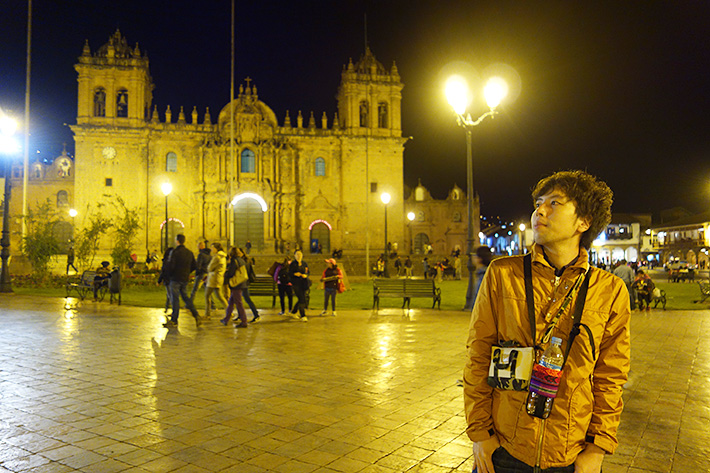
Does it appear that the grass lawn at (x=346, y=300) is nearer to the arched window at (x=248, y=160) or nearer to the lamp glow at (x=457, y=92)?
the lamp glow at (x=457, y=92)

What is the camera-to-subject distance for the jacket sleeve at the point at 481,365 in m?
2.03

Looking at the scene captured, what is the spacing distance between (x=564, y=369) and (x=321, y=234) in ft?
138

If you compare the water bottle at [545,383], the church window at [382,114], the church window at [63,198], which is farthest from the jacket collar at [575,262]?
the church window at [63,198]

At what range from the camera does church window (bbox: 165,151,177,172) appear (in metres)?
42.2

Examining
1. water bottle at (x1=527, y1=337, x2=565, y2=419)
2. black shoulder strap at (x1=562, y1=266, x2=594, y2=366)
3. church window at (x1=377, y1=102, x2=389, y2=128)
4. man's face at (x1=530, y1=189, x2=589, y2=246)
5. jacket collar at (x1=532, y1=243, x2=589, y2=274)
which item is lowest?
water bottle at (x1=527, y1=337, x2=565, y2=419)

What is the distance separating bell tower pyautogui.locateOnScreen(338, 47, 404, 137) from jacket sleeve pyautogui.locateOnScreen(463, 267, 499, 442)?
4257 cm

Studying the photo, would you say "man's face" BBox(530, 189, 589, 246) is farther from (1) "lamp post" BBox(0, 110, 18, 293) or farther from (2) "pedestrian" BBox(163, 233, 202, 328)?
(1) "lamp post" BBox(0, 110, 18, 293)

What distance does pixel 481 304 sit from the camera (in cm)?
214

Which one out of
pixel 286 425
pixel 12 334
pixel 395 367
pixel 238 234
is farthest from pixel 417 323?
pixel 238 234

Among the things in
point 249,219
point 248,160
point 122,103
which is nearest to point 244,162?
point 248,160

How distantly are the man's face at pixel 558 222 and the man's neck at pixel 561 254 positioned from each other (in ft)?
0.09

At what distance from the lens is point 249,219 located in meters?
42.8

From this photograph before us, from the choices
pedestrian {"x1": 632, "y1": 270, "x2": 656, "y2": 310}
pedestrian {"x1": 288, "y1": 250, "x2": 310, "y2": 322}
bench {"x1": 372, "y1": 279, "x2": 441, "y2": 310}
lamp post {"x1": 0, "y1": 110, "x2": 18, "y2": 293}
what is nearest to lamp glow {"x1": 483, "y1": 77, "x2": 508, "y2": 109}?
bench {"x1": 372, "y1": 279, "x2": 441, "y2": 310}

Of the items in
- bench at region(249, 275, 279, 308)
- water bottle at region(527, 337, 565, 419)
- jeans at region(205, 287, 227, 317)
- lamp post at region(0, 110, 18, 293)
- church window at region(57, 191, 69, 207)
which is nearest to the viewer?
water bottle at region(527, 337, 565, 419)
